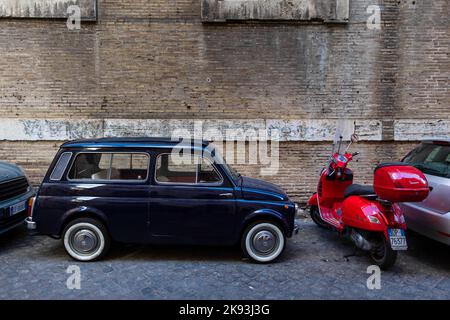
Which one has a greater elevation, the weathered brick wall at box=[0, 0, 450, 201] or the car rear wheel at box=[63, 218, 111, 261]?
the weathered brick wall at box=[0, 0, 450, 201]

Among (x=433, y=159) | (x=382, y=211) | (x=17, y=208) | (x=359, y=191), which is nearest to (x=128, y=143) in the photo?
(x=17, y=208)

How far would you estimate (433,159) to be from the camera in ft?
15.4

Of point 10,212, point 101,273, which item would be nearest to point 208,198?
point 101,273

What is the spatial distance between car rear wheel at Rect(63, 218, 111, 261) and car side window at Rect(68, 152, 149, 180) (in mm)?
601

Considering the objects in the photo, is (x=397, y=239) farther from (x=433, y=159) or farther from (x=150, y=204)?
(x=150, y=204)

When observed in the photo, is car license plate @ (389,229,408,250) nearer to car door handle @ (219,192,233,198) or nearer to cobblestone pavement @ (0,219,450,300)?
cobblestone pavement @ (0,219,450,300)

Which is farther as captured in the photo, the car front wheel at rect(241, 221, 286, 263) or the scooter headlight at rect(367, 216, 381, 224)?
the car front wheel at rect(241, 221, 286, 263)

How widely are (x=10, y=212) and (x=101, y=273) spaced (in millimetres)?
1800

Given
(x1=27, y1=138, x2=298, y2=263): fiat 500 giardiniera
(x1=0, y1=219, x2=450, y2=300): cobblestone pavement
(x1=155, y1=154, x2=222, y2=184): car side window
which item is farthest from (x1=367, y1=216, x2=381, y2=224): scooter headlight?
(x1=155, y1=154, x2=222, y2=184): car side window

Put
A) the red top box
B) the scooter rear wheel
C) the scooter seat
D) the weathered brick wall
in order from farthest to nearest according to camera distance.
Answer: the weathered brick wall, the scooter rear wheel, the scooter seat, the red top box

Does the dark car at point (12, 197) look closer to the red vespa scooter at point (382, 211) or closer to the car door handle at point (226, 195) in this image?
the car door handle at point (226, 195)

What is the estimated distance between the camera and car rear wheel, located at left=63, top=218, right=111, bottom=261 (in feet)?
14.5

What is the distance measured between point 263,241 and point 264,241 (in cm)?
1

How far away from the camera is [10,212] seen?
4750mm
